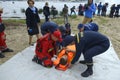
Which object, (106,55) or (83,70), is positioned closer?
(83,70)

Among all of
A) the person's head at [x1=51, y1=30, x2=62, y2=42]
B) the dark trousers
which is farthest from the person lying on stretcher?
the dark trousers

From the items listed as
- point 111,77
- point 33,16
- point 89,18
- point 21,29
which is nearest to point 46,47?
point 111,77

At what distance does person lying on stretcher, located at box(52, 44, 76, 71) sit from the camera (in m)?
3.66

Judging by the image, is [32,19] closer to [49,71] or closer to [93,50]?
[49,71]

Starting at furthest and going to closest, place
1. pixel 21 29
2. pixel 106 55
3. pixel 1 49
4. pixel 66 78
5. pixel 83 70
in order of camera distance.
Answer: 1. pixel 21 29
2. pixel 1 49
3. pixel 106 55
4. pixel 83 70
5. pixel 66 78

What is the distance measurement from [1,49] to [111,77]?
9.11 feet

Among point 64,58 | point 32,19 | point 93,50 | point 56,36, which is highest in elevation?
point 32,19

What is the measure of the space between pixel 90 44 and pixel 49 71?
80cm

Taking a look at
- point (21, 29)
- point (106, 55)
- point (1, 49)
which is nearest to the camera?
point (106, 55)

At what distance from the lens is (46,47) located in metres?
3.79

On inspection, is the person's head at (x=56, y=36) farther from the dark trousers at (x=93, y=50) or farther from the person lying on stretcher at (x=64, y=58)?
the dark trousers at (x=93, y=50)

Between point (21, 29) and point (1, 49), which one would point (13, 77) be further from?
point (21, 29)

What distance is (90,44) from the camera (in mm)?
3502

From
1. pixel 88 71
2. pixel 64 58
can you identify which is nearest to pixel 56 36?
pixel 64 58
